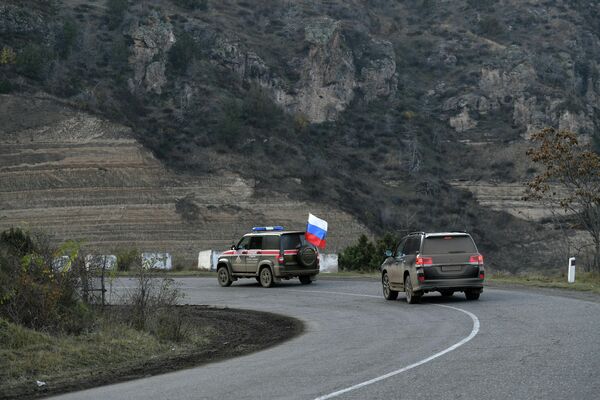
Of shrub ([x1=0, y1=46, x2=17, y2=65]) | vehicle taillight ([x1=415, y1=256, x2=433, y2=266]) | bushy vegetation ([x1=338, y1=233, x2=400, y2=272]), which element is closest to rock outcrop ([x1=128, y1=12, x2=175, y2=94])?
shrub ([x1=0, y1=46, x2=17, y2=65])

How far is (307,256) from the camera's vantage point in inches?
1289

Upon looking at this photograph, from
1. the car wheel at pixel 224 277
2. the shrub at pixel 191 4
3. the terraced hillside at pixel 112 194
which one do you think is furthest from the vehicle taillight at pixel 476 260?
the shrub at pixel 191 4

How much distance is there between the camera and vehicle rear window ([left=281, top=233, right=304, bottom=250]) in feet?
106

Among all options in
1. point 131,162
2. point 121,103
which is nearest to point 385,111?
point 121,103

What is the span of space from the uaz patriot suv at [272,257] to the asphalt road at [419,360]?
929 cm

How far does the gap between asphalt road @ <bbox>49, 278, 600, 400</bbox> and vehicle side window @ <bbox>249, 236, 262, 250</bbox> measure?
33.0 feet

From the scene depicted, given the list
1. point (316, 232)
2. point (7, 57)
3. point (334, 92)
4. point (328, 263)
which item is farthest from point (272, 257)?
point (334, 92)

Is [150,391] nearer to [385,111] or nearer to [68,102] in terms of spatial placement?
[68,102]

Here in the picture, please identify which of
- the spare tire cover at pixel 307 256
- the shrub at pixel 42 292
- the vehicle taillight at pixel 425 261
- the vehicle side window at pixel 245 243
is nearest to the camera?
the shrub at pixel 42 292

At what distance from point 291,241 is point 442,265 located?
10240mm

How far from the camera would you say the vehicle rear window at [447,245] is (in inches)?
917

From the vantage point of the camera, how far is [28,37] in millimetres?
92062

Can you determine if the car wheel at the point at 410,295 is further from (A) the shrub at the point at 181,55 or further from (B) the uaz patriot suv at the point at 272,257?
(A) the shrub at the point at 181,55

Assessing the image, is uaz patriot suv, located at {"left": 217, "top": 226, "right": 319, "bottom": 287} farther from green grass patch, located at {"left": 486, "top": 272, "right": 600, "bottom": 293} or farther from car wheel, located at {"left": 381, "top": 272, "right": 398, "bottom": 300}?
car wheel, located at {"left": 381, "top": 272, "right": 398, "bottom": 300}
